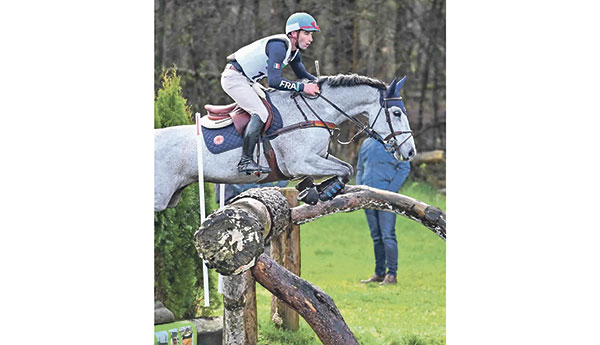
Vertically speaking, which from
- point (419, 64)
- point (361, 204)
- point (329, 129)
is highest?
point (419, 64)

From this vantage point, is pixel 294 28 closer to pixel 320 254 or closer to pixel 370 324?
pixel 320 254

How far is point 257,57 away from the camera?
4.68 meters

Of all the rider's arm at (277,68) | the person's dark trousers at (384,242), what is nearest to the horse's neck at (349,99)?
the rider's arm at (277,68)

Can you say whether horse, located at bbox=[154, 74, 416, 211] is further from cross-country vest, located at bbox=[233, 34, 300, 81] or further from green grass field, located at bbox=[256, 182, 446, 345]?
green grass field, located at bbox=[256, 182, 446, 345]

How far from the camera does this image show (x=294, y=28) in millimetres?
4719

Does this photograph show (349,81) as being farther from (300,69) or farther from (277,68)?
(277,68)

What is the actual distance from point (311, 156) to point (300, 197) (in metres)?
0.32

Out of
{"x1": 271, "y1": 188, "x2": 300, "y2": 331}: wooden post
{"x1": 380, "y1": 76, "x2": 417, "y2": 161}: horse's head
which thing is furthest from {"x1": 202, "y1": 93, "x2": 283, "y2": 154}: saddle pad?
{"x1": 271, "y1": 188, "x2": 300, "y2": 331}: wooden post

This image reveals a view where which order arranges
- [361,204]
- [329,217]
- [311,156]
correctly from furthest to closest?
1. [329,217]
2. [361,204]
3. [311,156]

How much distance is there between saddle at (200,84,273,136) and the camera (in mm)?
4641

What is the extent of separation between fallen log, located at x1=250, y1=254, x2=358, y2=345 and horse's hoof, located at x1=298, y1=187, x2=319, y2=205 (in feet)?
1.50

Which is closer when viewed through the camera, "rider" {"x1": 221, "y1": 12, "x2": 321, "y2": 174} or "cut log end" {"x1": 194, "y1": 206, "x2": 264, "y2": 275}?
"cut log end" {"x1": 194, "y1": 206, "x2": 264, "y2": 275}

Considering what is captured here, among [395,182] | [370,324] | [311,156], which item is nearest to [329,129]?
[311,156]

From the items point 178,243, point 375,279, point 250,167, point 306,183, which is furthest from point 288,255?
point 250,167
